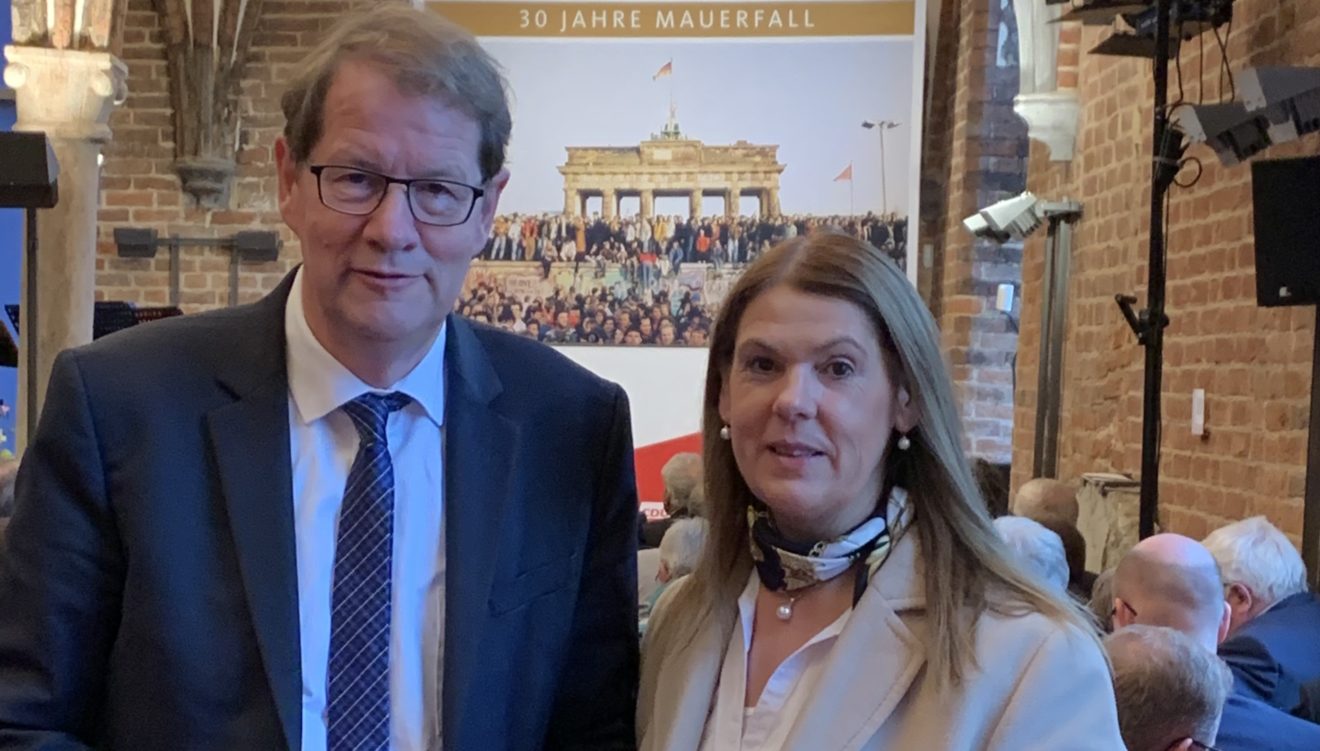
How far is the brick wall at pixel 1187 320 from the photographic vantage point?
457 cm

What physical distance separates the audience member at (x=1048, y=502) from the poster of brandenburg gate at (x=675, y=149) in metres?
2.84

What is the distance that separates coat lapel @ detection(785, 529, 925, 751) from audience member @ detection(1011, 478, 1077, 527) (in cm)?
328

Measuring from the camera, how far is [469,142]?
4.98ft

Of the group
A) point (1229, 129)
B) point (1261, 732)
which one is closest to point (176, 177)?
point (1229, 129)

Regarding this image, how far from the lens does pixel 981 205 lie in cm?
917

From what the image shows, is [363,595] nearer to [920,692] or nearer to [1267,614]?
[920,692]

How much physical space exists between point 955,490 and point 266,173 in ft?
28.0

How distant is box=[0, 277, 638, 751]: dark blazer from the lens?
1.45m

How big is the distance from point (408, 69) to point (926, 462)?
0.71 meters

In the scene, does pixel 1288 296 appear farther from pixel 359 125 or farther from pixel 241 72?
pixel 241 72

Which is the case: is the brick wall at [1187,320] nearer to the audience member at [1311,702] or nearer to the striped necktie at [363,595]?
the audience member at [1311,702]

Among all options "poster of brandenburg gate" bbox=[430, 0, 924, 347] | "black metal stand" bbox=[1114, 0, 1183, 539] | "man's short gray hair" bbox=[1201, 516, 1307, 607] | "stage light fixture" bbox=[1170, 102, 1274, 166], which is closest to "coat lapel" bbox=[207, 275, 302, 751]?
"man's short gray hair" bbox=[1201, 516, 1307, 607]

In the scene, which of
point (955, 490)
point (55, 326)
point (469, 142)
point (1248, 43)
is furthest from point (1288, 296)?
point (55, 326)

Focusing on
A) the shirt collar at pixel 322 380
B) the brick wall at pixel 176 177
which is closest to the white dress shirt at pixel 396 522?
the shirt collar at pixel 322 380
